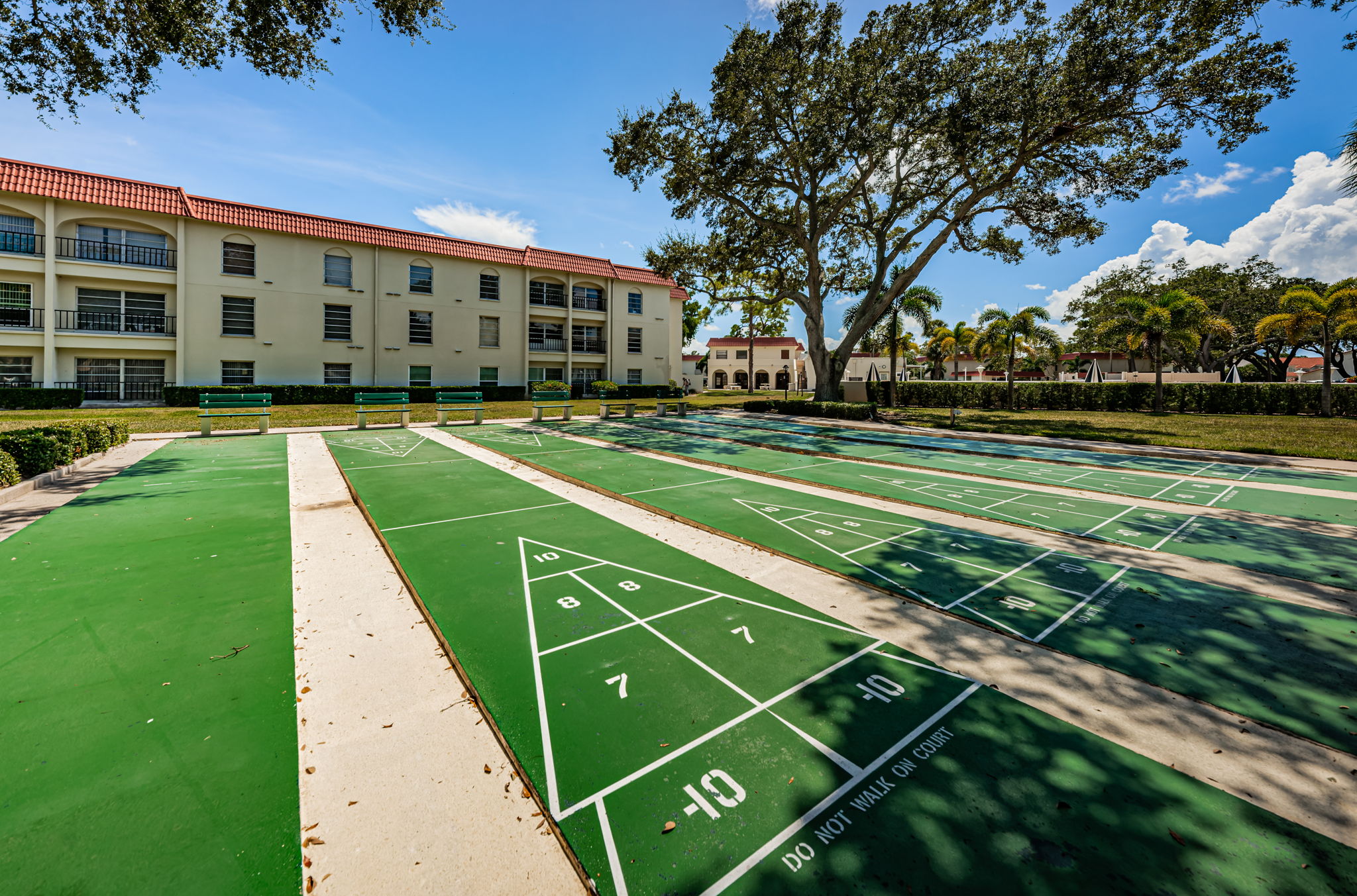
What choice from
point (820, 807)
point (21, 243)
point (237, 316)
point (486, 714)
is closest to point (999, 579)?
point (820, 807)

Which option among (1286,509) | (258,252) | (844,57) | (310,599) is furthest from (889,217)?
(258,252)

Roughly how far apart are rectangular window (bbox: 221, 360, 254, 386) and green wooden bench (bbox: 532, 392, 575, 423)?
51.0 feet

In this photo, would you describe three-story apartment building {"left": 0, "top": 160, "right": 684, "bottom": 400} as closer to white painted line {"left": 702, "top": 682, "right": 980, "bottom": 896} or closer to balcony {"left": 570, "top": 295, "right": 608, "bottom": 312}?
balcony {"left": 570, "top": 295, "right": 608, "bottom": 312}

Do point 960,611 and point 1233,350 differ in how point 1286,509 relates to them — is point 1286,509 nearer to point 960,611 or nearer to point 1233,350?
point 960,611

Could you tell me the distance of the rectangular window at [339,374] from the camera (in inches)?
1126

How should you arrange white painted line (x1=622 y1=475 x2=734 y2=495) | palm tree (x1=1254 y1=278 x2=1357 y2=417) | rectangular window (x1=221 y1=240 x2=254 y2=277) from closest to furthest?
white painted line (x1=622 y1=475 x2=734 y2=495) → palm tree (x1=1254 y1=278 x2=1357 y2=417) → rectangular window (x1=221 y1=240 x2=254 y2=277)

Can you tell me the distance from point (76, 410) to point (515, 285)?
69.1 ft

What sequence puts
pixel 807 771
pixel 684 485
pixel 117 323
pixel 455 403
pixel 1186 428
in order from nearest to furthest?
1. pixel 807 771
2. pixel 684 485
3. pixel 1186 428
4. pixel 455 403
5. pixel 117 323

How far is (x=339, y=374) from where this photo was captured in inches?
1138

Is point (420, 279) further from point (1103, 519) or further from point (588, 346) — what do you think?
point (1103, 519)

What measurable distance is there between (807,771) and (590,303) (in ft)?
124

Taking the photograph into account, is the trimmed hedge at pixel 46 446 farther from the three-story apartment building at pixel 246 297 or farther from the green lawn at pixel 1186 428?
the green lawn at pixel 1186 428

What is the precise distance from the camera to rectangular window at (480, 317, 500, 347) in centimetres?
3347

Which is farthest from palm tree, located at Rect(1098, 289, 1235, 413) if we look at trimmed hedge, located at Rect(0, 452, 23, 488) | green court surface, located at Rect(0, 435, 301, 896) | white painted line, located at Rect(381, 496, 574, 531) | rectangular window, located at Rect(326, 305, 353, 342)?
rectangular window, located at Rect(326, 305, 353, 342)
